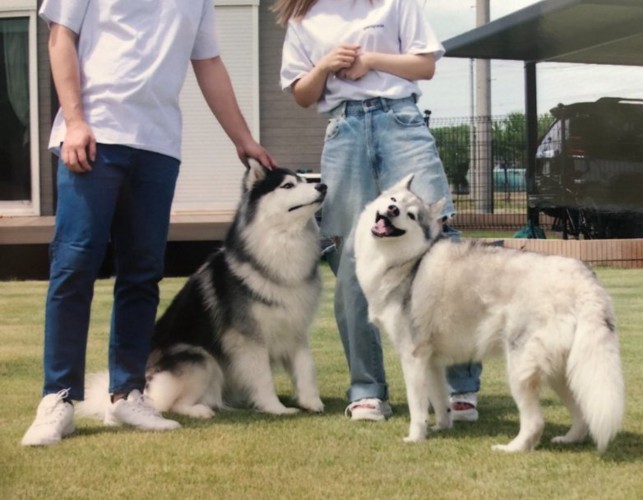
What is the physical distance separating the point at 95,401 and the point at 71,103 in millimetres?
1253

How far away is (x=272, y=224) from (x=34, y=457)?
1.46 meters

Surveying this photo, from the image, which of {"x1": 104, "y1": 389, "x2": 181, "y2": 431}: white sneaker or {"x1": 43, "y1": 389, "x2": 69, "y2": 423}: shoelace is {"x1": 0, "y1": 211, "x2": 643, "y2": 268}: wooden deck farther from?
{"x1": 43, "y1": 389, "x2": 69, "y2": 423}: shoelace

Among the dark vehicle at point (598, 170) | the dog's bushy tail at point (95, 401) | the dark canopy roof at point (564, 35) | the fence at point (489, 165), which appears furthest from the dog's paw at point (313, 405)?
the fence at point (489, 165)

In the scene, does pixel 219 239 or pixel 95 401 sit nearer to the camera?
pixel 95 401

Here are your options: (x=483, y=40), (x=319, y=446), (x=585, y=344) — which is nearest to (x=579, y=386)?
(x=585, y=344)

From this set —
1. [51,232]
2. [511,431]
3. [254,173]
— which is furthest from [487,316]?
[51,232]

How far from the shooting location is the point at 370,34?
4039 millimetres

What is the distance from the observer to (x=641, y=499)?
9.48 feet

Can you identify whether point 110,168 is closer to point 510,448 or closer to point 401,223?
point 401,223

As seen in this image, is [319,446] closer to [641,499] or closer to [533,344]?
[533,344]

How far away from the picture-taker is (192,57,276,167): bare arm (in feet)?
14.0

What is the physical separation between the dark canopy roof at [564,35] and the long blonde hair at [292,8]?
7023mm

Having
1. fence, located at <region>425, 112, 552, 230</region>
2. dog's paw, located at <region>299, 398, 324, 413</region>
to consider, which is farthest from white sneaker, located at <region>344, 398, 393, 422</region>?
fence, located at <region>425, 112, 552, 230</region>

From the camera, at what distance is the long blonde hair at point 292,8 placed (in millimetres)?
4137
